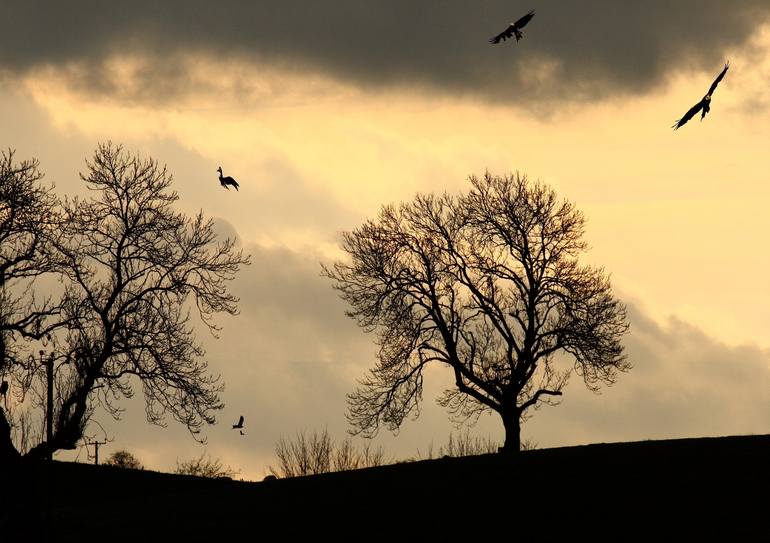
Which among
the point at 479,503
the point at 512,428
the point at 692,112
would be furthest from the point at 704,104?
the point at 512,428

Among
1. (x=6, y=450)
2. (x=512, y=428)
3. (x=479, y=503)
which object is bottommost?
(x=479, y=503)

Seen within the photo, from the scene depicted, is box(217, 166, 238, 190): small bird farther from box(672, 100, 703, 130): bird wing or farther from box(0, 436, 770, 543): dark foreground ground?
box(672, 100, 703, 130): bird wing

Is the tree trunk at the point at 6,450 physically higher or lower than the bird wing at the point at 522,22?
lower

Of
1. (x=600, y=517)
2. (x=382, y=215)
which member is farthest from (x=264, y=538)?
(x=382, y=215)

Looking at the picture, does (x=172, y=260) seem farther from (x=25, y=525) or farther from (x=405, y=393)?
(x=25, y=525)

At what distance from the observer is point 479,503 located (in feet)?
115

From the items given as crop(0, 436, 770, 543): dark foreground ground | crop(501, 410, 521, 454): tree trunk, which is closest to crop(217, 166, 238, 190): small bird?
crop(0, 436, 770, 543): dark foreground ground

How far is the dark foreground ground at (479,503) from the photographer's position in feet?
103

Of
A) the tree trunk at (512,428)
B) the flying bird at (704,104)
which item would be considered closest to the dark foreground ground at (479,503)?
the tree trunk at (512,428)

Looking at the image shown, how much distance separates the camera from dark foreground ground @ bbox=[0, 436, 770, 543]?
103 feet

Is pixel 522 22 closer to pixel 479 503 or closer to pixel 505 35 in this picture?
pixel 505 35

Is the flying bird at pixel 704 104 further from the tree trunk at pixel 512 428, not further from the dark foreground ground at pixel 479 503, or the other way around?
the tree trunk at pixel 512 428

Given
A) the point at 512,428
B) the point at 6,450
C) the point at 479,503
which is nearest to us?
the point at 6,450

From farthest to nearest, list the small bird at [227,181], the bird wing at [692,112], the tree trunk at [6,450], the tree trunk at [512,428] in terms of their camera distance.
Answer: the tree trunk at [512,428]
the small bird at [227,181]
the tree trunk at [6,450]
the bird wing at [692,112]
